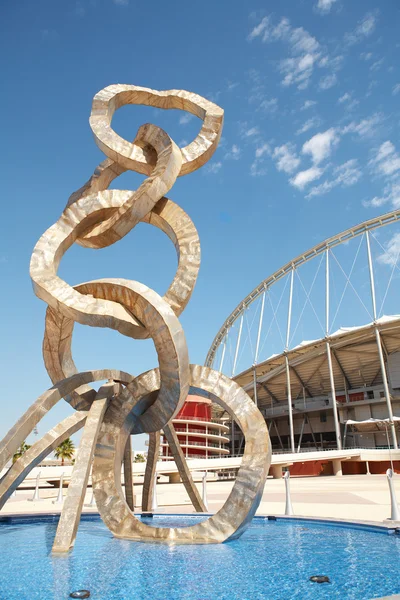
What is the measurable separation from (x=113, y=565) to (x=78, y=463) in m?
2.49

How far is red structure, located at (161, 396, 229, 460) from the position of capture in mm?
62156

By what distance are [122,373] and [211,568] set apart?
19.2ft

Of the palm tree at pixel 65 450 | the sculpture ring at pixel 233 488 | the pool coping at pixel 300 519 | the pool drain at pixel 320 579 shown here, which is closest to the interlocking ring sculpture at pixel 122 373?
the sculpture ring at pixel 233 488

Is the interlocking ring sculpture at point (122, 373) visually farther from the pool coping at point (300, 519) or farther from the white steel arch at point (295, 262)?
the white steel arch at point (295, 262)

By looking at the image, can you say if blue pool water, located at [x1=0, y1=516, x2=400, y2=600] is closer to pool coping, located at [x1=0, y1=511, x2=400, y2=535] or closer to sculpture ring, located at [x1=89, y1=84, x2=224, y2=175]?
pool coping, located at [x1=0, y1=511, x2=400, y2=535]

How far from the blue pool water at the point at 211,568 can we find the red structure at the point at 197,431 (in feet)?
171

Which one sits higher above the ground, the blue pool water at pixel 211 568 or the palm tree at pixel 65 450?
the palm tree at pixel 65 450

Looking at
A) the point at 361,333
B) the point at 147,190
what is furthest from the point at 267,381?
the point at 147,190

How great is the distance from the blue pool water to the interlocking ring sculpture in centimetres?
66

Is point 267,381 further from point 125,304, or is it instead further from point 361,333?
point 125,304

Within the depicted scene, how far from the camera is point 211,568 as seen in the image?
7781 millimetres

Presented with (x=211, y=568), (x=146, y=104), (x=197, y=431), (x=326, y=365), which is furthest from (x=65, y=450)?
(x=211, y=568)

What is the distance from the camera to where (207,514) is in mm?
14273

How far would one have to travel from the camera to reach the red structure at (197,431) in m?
62.2
